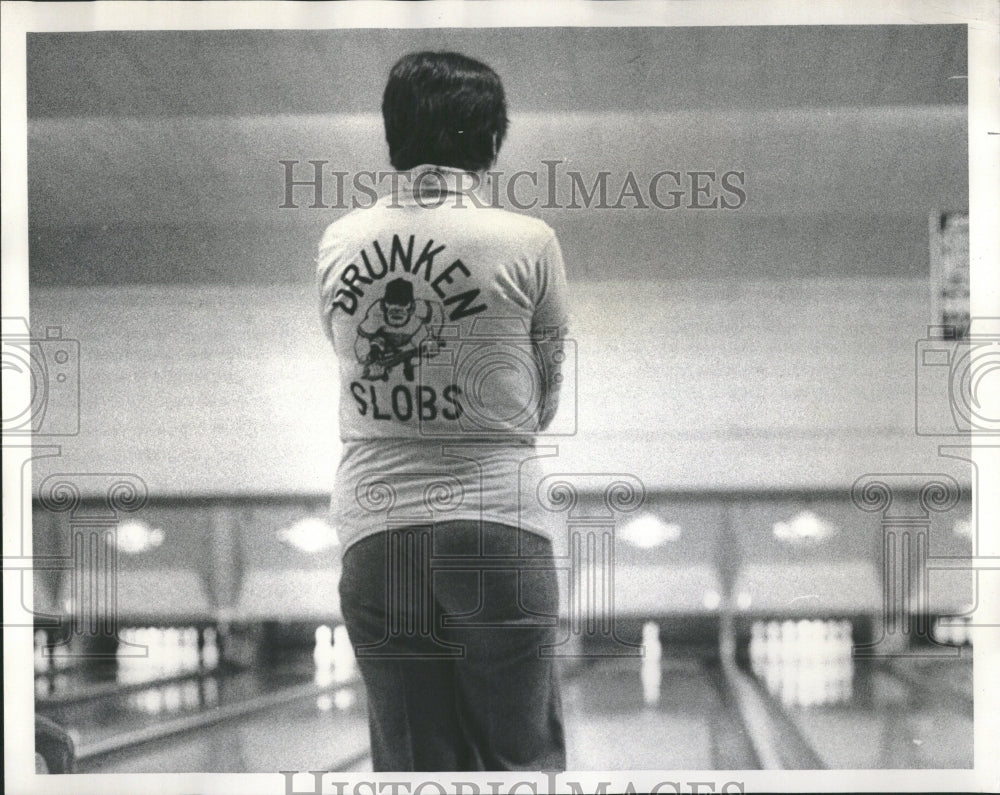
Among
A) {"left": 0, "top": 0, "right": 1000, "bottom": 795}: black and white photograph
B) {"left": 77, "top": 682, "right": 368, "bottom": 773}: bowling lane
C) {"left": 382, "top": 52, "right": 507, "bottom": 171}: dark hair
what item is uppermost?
{"left": 382, "top": 52, "right": 507, "bottom": 171}: dark hair

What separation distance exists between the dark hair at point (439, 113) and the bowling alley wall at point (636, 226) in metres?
0.03

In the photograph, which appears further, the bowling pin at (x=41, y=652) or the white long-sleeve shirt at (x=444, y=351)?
the bowling pin at (x=41, y=652)

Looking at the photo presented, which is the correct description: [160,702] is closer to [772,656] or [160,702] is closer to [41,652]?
[41,652]

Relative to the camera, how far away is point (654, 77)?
7.66 ft

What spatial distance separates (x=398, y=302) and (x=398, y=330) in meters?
0.06

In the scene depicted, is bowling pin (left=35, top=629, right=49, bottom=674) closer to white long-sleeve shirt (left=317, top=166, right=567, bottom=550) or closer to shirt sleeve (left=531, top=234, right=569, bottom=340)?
white long-sleeve shirt (left=317, top=166, right=567, bottom=550)

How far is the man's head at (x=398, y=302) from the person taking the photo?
7.57 ft

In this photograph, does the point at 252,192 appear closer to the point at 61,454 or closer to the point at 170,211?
the point at 170,211

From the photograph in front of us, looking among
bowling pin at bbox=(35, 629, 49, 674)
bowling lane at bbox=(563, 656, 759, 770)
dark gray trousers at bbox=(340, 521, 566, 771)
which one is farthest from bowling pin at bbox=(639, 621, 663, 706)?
bowling pin at bbox=(35, 629, 49, 674)

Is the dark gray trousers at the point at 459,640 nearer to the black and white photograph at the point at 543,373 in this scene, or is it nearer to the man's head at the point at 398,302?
the black and white photograph at the point at 543,373

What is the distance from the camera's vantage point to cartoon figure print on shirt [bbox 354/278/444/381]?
2.31m

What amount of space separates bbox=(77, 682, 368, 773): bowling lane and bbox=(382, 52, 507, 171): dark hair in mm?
1159

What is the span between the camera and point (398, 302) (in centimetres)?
231

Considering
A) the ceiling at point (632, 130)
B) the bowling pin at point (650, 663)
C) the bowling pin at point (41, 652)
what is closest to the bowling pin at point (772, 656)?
the bowling pin at point (650, 663)
